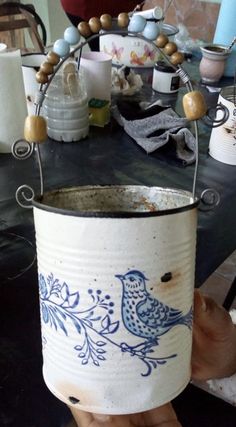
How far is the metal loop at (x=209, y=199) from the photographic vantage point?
1.21 ft

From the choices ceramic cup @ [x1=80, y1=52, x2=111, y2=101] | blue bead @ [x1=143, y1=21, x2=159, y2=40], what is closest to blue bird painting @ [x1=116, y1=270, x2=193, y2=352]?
blue bead @ [x1=143, y1=21, x2=159, y2=40]

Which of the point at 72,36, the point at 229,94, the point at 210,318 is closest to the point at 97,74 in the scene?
the point at 229,94

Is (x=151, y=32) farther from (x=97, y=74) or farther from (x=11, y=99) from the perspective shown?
(x=97, y=74)

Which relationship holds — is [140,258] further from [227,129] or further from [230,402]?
[227,129]

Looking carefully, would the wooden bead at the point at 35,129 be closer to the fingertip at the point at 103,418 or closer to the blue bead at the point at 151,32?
the blue bead at the point at 151,32

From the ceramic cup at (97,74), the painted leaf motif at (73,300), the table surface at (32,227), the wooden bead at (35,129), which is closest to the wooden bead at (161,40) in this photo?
the wooden bead at (35,129)

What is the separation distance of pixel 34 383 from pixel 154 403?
0.49 feet

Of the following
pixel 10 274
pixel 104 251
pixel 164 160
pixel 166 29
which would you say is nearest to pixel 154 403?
pixel 104 251

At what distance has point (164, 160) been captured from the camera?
0.88m

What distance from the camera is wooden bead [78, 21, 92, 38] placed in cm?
40

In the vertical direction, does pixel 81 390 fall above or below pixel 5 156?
above

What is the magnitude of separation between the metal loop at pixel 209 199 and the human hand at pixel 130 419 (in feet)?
0.61

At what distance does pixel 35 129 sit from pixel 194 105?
0.43 feet

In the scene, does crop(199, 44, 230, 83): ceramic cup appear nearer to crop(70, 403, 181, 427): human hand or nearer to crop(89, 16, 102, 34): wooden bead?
crop(89, 16, 102, 34): wooden bead
